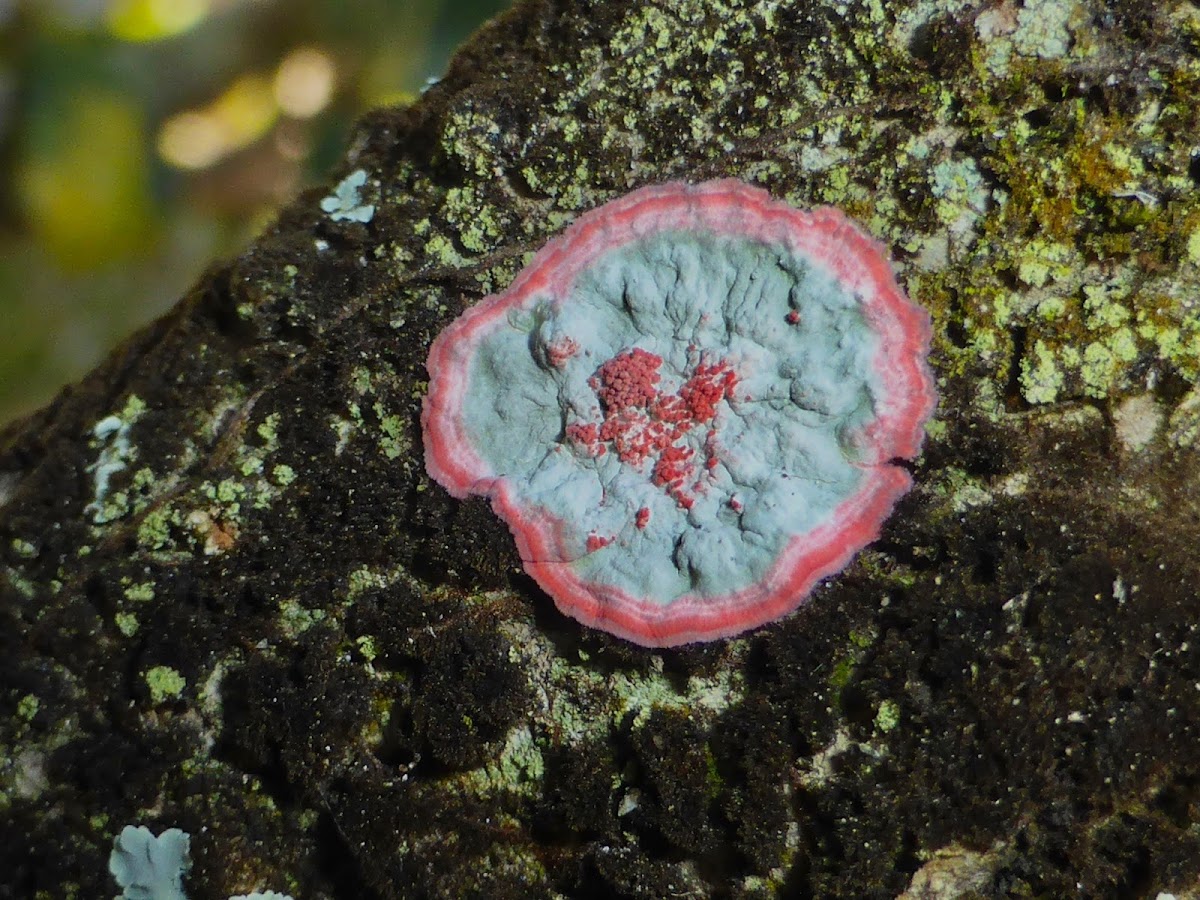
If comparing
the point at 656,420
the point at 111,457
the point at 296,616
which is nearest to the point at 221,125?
the point at 111,457

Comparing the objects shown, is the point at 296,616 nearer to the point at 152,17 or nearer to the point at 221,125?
the point at 221,125

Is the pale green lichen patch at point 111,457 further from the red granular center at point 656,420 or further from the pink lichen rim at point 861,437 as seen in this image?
the red granular center at point 656,420

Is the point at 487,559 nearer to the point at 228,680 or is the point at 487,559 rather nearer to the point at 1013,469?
the point at 228,680

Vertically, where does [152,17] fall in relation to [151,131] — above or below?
above

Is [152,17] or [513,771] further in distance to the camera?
[152,17]

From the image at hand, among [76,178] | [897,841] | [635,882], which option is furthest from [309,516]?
[76,178]

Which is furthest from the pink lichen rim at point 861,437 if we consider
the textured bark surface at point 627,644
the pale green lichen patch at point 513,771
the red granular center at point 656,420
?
the pale green lichen patch at point 513,771

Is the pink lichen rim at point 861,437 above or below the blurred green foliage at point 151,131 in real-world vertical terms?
below
